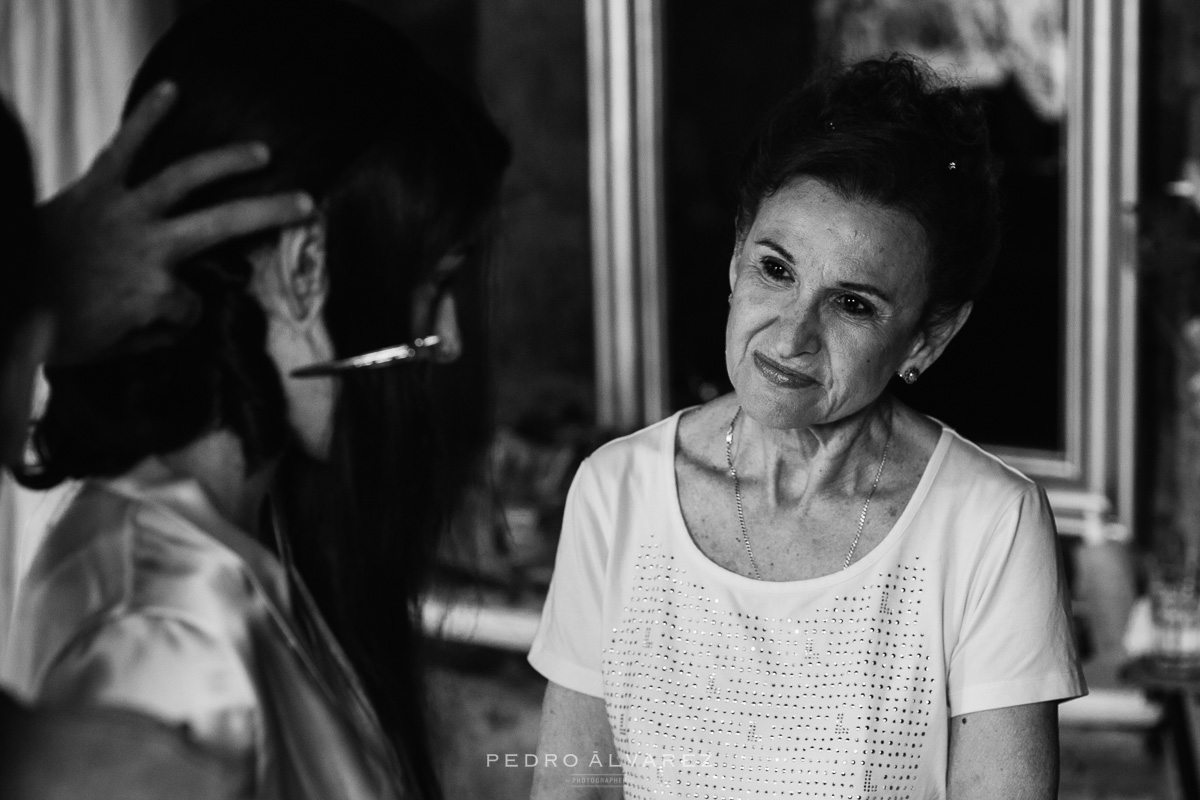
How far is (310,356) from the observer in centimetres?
118

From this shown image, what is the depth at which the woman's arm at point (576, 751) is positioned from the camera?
1507mm

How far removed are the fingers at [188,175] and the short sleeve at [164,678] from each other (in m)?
0.31

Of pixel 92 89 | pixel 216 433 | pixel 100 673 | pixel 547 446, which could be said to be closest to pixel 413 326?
pixel 216 433

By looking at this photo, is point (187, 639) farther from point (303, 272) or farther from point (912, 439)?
point (912, 439)

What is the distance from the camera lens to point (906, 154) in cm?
138

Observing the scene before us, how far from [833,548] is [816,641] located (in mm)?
105

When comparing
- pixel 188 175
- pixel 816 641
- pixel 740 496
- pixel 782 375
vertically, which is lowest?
pixel 816 641

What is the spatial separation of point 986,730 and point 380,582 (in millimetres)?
622

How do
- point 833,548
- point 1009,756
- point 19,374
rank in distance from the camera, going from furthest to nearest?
Result: point 833,548 → point 1009,756 → point 19,374

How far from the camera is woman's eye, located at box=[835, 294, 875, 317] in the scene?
1408mm

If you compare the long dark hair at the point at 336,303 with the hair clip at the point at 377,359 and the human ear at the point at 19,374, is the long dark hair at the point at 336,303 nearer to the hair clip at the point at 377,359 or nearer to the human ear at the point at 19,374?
the hair clip at the point at 377,359

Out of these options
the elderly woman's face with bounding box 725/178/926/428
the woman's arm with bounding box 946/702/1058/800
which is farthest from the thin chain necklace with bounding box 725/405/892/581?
the woman's arm with bounding box 946/702/1058/800

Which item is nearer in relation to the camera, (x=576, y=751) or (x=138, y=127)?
(x=138, y=127)

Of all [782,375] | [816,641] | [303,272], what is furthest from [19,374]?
[816,641]
